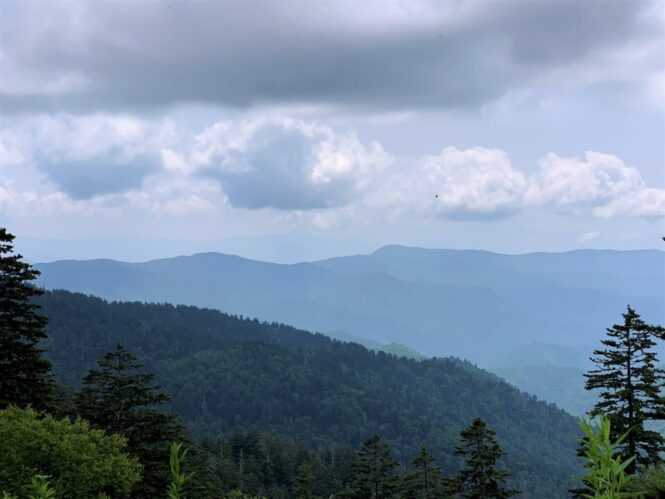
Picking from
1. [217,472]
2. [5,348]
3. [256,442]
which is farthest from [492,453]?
[256,442]

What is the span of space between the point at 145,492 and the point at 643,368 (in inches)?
1145

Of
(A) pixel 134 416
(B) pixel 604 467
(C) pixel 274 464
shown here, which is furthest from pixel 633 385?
(C) pixel 274 464

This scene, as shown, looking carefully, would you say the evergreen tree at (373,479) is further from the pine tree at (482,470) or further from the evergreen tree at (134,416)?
the evergreen tree at (134,416)

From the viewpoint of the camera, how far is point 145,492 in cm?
3547

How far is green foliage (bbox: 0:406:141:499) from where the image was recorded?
77.9ft

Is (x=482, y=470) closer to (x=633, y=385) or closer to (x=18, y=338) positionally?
(x=633, y=385)

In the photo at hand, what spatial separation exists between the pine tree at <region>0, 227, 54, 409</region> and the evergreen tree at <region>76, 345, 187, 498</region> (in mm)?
2844

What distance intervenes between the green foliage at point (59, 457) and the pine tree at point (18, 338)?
624 centimetres

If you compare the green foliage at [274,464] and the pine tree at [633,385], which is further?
the green foliage at [274,464]

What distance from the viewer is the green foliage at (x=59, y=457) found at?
77.9 feet

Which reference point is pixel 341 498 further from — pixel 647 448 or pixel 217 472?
pixel 217 472

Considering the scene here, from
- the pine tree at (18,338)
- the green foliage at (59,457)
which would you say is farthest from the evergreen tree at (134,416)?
the green foliage at (59,457)

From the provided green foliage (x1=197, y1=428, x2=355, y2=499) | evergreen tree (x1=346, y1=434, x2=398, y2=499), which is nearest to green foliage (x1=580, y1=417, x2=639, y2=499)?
evergreen tree (x1=346, y1=434, x2=398, y2=499)

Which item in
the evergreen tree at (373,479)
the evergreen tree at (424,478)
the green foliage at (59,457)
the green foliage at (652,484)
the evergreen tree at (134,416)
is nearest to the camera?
the green foliage at (652,484)
